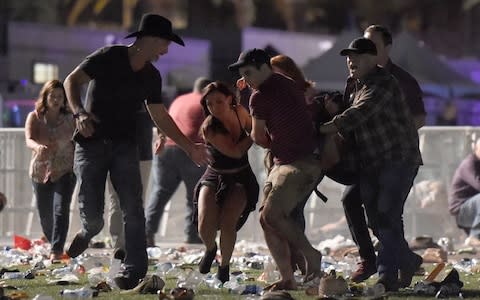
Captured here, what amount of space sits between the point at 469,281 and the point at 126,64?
3.20 metres

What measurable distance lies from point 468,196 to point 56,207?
463 centimetres

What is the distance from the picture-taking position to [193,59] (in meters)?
40.3

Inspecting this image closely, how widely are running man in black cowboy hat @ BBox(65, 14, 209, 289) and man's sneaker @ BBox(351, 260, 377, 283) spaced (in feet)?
4.92

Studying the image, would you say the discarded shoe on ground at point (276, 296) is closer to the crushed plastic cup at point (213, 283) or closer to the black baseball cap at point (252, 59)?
the crushed plastic cup at point (213, 283)

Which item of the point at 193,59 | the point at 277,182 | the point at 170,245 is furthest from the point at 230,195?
the point at 193,59

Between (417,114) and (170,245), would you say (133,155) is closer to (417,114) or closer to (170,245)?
(417,114)

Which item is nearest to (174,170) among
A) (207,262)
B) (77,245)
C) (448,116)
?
(207,262)

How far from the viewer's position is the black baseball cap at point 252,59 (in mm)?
9812

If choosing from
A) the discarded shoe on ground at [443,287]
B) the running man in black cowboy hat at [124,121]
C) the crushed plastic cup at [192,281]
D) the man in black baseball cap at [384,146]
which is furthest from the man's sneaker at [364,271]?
the running man in black cowboy hat at [124,121]

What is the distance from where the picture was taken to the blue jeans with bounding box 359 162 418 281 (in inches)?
388

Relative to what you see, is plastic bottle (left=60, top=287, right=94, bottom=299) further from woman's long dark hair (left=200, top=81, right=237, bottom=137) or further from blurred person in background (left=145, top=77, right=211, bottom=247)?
blurred person in background (left=145, top=77, right=211, bottom=247)

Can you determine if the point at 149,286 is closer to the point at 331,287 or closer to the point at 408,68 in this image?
the point at 331,287

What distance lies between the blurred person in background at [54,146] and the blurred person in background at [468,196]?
167 inches

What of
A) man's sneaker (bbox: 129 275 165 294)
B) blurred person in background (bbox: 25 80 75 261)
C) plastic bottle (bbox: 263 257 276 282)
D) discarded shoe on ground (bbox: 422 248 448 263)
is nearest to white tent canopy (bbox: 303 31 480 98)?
blurred person in background (bbox: 25 80 75 261)
